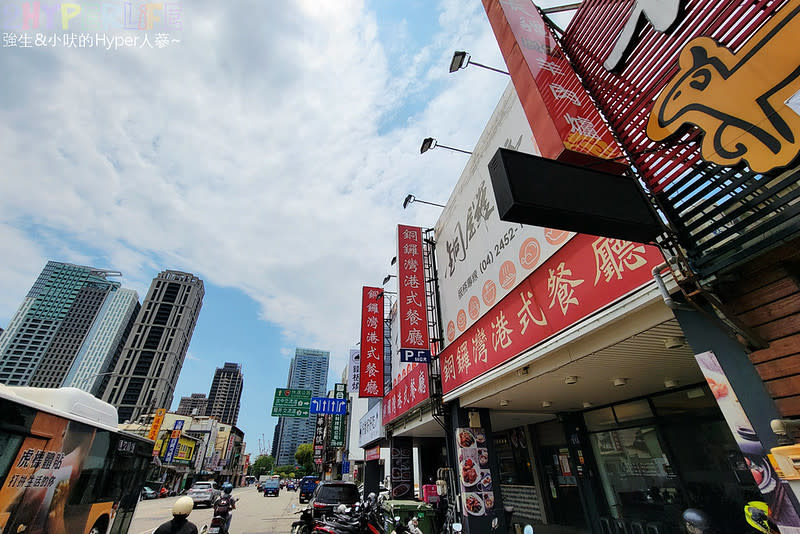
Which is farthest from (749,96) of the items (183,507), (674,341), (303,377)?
(303,377)

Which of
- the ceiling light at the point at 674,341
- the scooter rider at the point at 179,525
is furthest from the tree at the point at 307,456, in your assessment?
the ceiling light at the point at 674,341

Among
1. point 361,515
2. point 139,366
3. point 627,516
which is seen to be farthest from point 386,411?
point 139,366

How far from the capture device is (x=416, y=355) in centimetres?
1023

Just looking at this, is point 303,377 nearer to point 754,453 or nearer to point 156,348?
point 156,348

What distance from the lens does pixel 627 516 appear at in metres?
8.05

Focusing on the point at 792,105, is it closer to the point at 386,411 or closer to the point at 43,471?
the point at 43,471

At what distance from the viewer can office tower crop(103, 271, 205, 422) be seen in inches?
3297

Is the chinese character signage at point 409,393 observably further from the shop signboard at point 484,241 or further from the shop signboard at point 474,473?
the shop signboard at point 474,473

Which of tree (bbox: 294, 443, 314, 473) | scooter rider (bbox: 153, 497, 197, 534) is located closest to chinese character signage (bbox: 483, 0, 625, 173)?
scooter rider (bbox: 153, 497, 197, 534)

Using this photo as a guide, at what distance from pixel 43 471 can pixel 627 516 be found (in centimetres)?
1130

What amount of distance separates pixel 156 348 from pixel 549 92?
11404cm

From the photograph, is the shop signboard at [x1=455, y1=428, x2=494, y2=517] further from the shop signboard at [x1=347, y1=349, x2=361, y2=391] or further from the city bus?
the shop signboard at [x1=347, y1=349, x2=361, y2=391]

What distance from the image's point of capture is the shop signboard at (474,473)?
8.09 meters

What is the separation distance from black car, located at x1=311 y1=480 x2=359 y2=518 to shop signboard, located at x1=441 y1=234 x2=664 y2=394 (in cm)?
625
